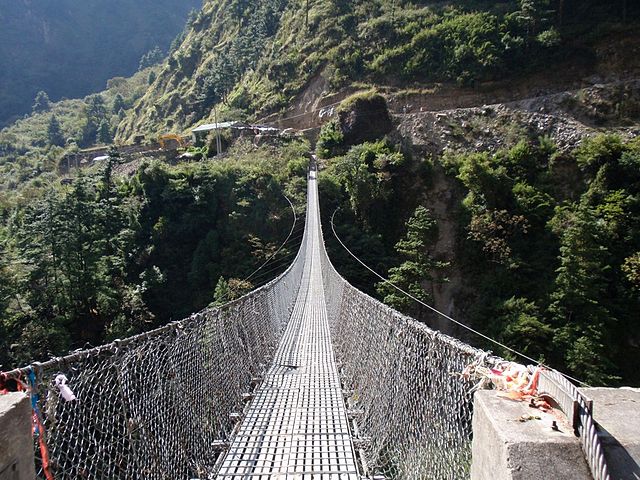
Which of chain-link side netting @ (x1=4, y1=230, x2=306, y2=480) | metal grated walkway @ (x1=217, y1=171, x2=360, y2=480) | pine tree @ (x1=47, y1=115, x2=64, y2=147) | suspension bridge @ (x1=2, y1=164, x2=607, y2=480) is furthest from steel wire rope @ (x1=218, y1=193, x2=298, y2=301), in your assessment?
pine tree @ (x1=47, y1=115, x2=64, y2=147)

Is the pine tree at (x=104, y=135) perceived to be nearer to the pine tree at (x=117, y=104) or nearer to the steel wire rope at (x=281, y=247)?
the pine tree at (x=117, y=104)

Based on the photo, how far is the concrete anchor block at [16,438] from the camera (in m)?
0.79

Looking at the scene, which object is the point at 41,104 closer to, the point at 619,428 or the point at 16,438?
the point at 16,438

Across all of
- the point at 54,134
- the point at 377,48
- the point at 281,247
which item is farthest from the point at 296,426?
the point at 54,134

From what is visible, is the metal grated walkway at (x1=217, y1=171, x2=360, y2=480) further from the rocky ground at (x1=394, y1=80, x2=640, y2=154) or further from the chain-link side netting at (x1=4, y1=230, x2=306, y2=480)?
the rocky ground at (x1=394, y1=80, x2=640, y2=154)

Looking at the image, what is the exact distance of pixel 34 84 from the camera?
2137 inches

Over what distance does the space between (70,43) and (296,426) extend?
73.4m

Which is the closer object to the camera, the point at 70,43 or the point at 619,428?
the point at 619,428

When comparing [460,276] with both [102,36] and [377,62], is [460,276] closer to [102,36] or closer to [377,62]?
[377,62]

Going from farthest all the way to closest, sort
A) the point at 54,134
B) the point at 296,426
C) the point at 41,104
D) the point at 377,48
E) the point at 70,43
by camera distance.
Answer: the point at 70,43, the point at 41,104, the point at 54,134, the point at 377,48, the point at 296,426

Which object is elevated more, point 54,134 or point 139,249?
point 54,134

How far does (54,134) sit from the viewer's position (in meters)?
39.3

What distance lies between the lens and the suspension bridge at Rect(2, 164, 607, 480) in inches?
52.2

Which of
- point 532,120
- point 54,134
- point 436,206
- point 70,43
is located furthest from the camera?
point 70,43
